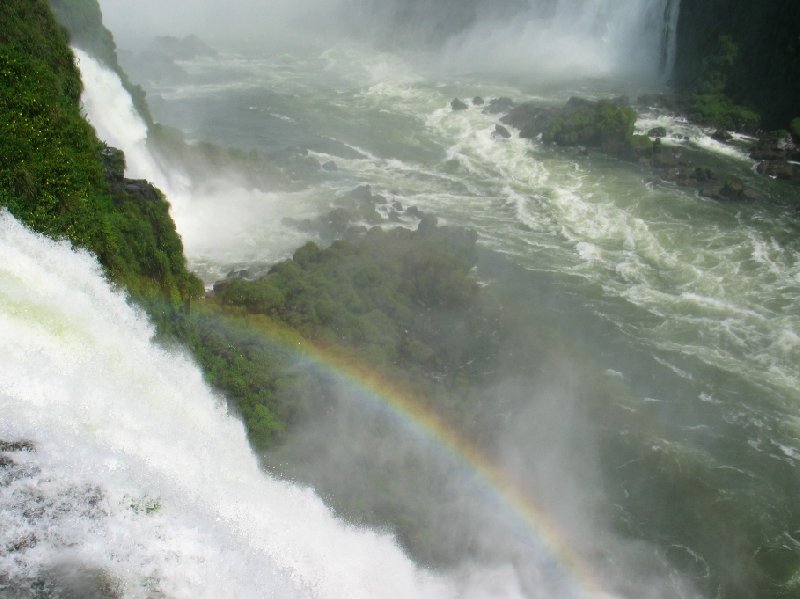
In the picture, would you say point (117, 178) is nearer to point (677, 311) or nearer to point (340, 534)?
point (340, 534)

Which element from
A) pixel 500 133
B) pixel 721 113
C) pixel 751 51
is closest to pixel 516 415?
pixel 500 133

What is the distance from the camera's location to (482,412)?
15.4 metres

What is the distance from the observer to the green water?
1350cm

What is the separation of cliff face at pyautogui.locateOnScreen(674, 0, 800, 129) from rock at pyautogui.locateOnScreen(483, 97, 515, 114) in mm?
10201

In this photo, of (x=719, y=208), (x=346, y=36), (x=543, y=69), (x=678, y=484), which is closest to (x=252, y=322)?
(x=678, y=484)

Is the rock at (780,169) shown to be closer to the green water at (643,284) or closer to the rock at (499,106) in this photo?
the green water at (643,284)

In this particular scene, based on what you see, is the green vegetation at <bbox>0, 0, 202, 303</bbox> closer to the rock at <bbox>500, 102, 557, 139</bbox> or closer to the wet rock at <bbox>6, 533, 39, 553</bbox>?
the wet rock at <bbox>6, 533, 39, 553</bbox>

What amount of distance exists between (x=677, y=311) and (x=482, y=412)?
306 inches

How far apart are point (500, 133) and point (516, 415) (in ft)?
67.7

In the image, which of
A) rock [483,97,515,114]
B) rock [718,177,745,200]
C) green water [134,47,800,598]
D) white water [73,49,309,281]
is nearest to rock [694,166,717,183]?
green water [134,47,800,598]

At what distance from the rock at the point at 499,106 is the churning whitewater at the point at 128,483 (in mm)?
28725

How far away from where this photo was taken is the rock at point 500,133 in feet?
107

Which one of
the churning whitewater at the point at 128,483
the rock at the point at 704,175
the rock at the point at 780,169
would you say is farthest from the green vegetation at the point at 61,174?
the rock at the point at 780,169

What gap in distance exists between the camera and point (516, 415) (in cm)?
1560
